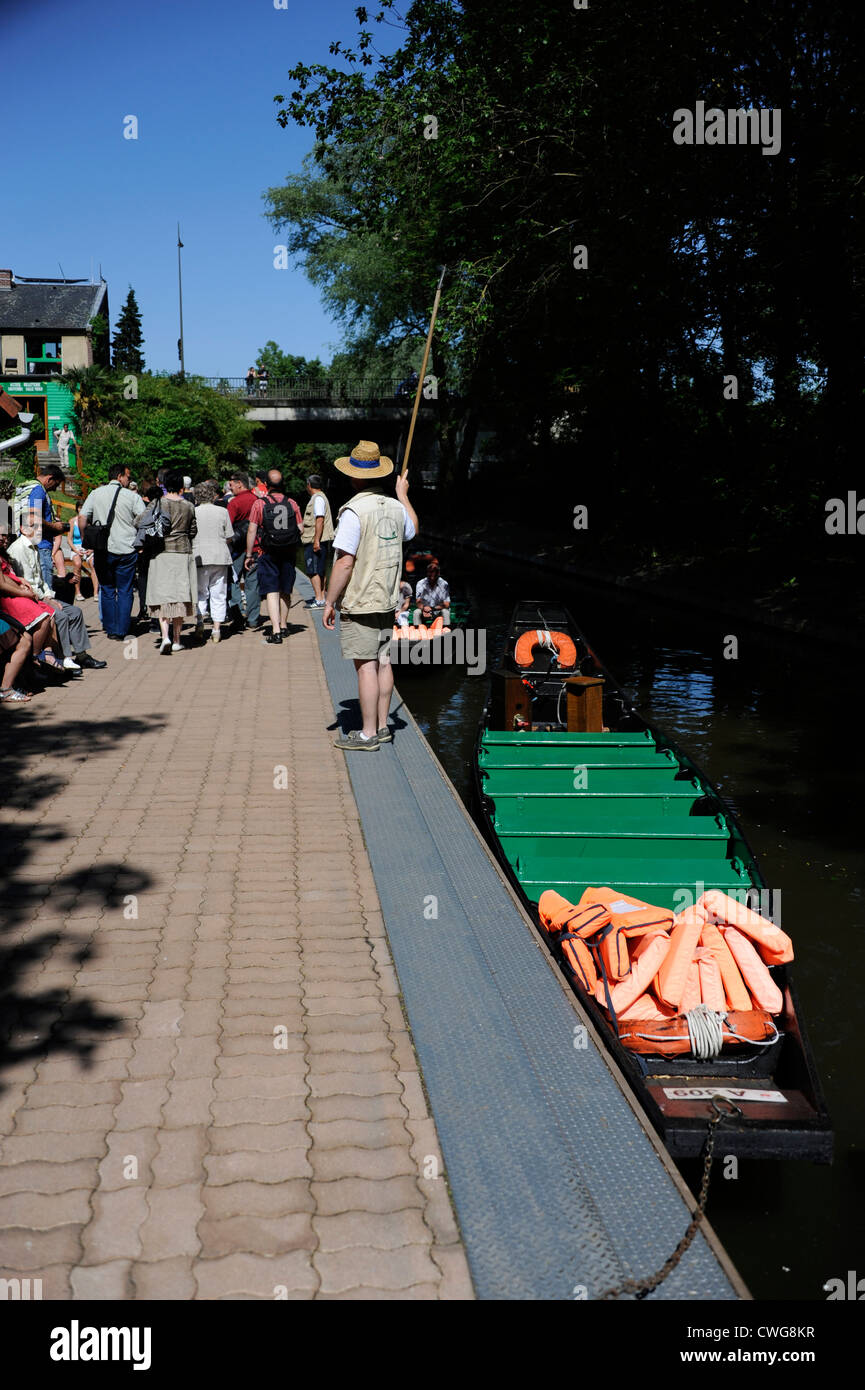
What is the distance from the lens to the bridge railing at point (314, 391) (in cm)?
5551

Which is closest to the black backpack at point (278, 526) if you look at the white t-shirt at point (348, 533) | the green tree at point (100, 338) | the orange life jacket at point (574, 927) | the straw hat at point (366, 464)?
the straw hat at point (366, 464)

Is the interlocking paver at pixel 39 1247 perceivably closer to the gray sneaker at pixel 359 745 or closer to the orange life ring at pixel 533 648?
the gray sneaker at pixel 359 745

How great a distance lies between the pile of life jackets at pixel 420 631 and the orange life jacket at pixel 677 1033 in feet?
33.8

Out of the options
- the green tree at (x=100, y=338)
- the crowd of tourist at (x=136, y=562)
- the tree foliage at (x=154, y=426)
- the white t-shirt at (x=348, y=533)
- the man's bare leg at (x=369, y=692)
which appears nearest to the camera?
the white t-shirt at (x=348, y=533)

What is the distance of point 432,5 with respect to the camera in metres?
20.1

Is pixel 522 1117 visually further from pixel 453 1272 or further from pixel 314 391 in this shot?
pixel 314 391

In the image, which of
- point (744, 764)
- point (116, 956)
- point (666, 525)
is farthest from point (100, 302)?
point (116, 956)

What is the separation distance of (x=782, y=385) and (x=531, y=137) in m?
8.40

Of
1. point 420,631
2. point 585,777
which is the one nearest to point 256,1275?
point 585,777

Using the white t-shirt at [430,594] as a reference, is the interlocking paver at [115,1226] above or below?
below

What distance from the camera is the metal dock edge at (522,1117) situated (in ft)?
9.06

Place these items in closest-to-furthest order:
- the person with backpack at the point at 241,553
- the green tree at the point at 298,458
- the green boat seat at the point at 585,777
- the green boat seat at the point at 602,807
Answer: the green boat seat at the point at 602,807, the green boat seat at the point at 585,777, the person with backpack at the point at 241,553, the green tree at the point at 298,458

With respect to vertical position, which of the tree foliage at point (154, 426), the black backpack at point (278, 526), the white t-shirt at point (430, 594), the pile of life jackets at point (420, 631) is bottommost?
the pile of life jackets at point (420, 631)

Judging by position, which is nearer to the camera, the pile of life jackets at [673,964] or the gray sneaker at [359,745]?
the pile of life jackets at [673,964]
